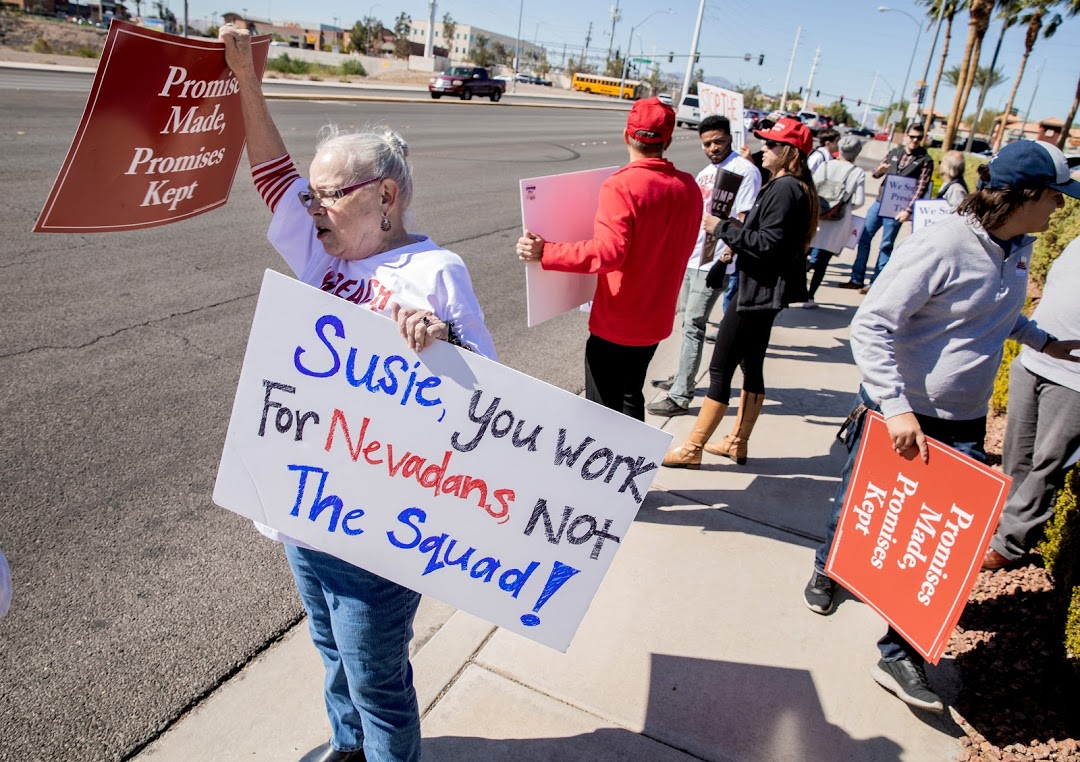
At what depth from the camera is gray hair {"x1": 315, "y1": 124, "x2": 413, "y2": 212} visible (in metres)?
A: 1.83

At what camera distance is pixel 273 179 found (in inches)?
84.1

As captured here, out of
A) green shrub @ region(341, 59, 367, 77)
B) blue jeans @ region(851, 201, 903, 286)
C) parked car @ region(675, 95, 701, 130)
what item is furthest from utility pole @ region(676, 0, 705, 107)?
blue jeans @ region(851, 201, 903, 286)

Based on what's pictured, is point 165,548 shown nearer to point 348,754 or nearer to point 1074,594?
point 348,754

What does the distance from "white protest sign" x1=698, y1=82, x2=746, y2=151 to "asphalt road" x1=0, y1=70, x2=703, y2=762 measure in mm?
2698

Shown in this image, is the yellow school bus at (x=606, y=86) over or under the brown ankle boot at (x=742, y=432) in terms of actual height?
over

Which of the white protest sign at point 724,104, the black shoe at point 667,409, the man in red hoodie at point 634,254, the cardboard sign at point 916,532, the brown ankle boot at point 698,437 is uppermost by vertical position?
the white protest sign at point 724,104

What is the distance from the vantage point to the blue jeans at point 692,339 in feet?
15.7

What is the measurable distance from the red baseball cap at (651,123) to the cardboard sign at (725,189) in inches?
46.5

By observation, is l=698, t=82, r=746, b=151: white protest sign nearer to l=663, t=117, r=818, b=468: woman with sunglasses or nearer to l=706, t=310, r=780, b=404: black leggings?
l=663, t=117, r=818, b=468: woman with sunglasses

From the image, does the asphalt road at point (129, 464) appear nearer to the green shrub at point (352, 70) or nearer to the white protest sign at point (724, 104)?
the white protest sign at point (724, 104)

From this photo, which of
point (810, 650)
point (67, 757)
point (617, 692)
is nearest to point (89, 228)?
point (67, 757)

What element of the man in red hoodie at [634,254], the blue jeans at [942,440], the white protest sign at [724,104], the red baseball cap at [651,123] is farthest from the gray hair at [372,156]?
the white protest sign at [724,104]

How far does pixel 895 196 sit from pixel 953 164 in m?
1.23

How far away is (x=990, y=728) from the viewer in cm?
256
